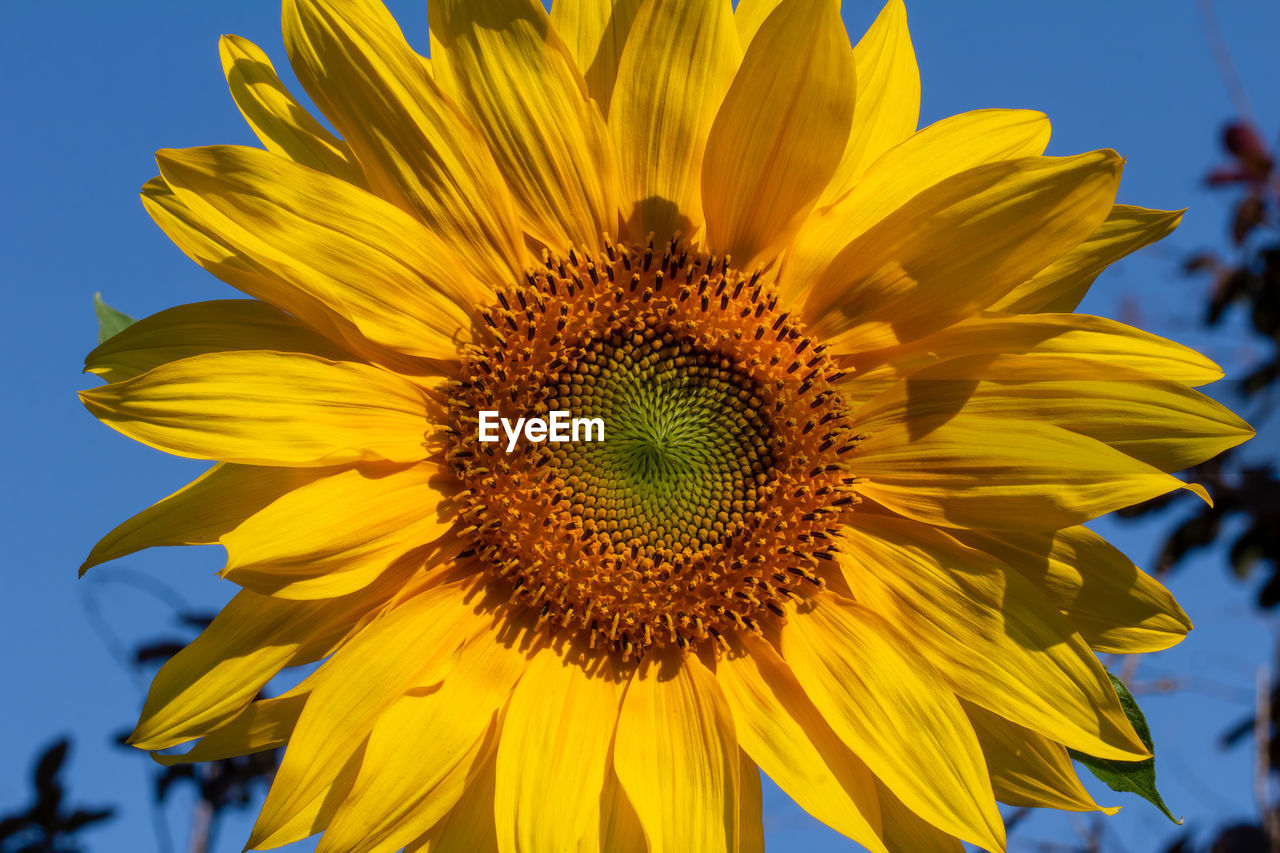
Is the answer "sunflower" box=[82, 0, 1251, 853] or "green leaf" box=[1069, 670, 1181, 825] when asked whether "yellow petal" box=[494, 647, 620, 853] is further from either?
"green leaf" box=[1069, 670, 1181, 825]

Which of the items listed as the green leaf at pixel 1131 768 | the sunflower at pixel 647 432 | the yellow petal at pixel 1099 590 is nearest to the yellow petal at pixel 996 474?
the sunflower at pixel 647 432

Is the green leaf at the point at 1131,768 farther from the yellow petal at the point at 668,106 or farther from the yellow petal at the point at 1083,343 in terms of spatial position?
the yellow petal at the point at 668,106

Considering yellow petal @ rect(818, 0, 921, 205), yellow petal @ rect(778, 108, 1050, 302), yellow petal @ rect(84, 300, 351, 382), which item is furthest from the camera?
yellow petal @ rect(818, 0, 921, 205)

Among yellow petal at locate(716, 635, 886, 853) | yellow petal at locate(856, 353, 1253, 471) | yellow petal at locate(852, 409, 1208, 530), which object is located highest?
yellow petal at locate(856, 353, 1253, 471)

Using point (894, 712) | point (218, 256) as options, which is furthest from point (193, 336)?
point (894, 712)

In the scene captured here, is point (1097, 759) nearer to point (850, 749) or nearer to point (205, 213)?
point (850, 749)

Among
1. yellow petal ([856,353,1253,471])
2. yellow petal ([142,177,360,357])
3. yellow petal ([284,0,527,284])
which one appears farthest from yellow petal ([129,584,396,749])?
yellow petal ([856,353,1253,471])
